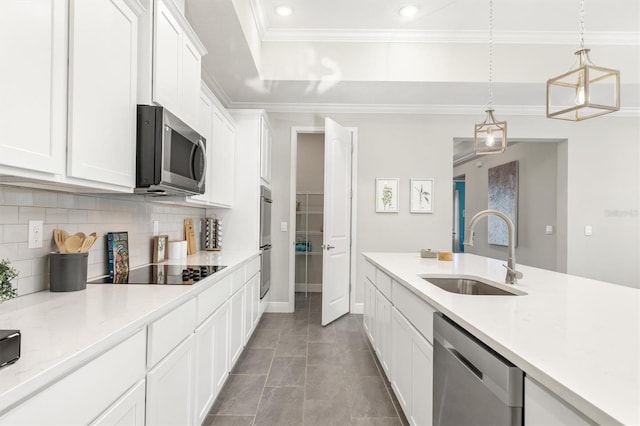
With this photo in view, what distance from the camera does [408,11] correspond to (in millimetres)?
3088

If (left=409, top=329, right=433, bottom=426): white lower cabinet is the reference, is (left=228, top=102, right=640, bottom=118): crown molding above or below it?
above

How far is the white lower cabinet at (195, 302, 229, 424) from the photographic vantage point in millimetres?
1704

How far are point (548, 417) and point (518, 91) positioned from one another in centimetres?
396

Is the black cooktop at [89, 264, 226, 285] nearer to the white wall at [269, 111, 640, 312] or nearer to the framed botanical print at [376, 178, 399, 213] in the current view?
the white wall at [269, 111, 640, 312]

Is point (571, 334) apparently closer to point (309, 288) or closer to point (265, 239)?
point (265, 239)

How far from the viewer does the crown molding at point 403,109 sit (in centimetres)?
431

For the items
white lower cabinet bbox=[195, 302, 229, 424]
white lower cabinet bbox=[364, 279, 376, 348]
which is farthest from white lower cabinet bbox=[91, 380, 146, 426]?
white lower cabinet bbox=[364, 279, 376, 348]

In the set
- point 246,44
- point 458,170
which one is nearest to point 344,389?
point 246,44

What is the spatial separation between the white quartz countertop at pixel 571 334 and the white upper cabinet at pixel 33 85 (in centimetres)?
145

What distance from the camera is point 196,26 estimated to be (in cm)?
249

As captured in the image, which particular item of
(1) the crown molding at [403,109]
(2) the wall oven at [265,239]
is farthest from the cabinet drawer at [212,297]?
(1) the crown molding at [403,109]

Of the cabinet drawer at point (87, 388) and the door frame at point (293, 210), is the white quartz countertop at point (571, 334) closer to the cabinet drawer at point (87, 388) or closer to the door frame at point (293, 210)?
the cabinet drawer at point (87, 388)

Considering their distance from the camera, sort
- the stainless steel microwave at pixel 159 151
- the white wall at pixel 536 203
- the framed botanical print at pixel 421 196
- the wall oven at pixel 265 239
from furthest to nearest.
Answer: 1. the white wall at pixel 536 203
2. the framed botanical print at pixel 421 196
3. the wall oven at pixel 265 239
4. the stainless steel microwave at pixel 159 151

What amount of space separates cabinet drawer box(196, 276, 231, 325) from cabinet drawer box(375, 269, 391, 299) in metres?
1.12
